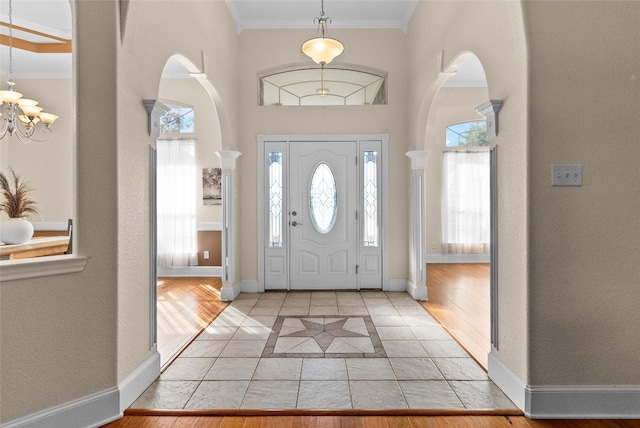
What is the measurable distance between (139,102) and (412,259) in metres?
3.78

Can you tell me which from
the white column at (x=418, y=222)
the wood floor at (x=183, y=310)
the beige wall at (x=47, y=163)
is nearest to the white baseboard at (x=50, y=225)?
the beige wall at (x=47, y=163)

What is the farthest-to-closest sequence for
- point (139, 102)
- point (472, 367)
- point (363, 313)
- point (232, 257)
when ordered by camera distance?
point (232, 257) < point (363, 313) < point (472, 367) < point (139, 102)

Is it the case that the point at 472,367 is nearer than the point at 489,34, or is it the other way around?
the point at 489,34

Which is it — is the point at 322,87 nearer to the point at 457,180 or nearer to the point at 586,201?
the point at 457,180

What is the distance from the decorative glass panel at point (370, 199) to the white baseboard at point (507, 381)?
2.83 m

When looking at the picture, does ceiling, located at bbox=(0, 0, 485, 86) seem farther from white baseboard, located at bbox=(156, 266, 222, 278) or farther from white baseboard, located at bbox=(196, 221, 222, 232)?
white baseboard, located at bbox=(156, 266, 222, 278)

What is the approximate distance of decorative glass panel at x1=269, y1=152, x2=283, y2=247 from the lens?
17.6ft

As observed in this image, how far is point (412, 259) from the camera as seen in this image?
5.03m

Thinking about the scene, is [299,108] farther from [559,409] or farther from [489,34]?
[559,409]

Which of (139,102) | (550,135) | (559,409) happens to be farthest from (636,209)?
(139,102)

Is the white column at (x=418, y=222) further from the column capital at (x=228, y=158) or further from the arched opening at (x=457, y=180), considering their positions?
the arched opening at (x=457, y=180)

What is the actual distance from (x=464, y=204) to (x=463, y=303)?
340 centimetres

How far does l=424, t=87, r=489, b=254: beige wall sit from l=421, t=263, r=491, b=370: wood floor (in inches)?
30.1

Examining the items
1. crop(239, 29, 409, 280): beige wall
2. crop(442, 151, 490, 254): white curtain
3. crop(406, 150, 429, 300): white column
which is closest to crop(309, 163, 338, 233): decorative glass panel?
crop(239, 29, 409, 280): beige wall
